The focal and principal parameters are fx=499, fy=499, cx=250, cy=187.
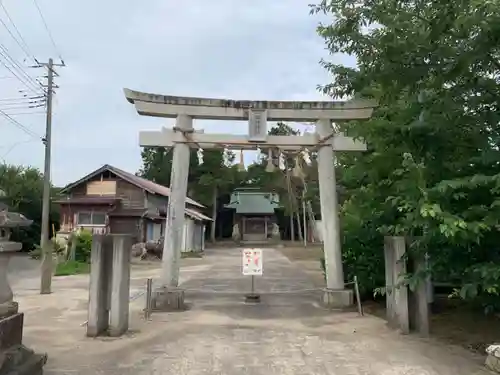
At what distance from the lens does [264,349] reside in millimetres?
7086

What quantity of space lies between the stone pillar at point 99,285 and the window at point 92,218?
2675 centimetres

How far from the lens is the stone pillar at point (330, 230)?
1081 cm

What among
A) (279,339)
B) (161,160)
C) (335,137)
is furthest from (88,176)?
(279,339)

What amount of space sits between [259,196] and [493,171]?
46.1 meters

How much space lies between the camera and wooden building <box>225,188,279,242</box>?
50031 millimetres

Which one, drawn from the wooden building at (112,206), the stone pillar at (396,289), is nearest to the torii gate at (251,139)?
the stone pillar at (396,289)

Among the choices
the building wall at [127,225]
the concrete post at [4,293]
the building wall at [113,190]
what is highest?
the building wall at [113,190]

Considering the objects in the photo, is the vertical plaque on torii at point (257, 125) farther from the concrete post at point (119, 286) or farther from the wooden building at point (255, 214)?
the wooden building at point (255, 214)

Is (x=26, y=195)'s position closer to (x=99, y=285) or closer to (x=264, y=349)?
(x=99, y=285)

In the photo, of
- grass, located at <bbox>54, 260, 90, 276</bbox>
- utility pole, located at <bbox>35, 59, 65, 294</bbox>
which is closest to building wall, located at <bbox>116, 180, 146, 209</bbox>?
grass, located at <bbox>54, 260, 90, 276</bbox>

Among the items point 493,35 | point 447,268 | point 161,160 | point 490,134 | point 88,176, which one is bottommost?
point 447,268

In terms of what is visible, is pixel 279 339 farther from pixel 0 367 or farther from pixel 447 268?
pixel 0 367

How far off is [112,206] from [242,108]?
79.3ft

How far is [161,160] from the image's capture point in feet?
177
